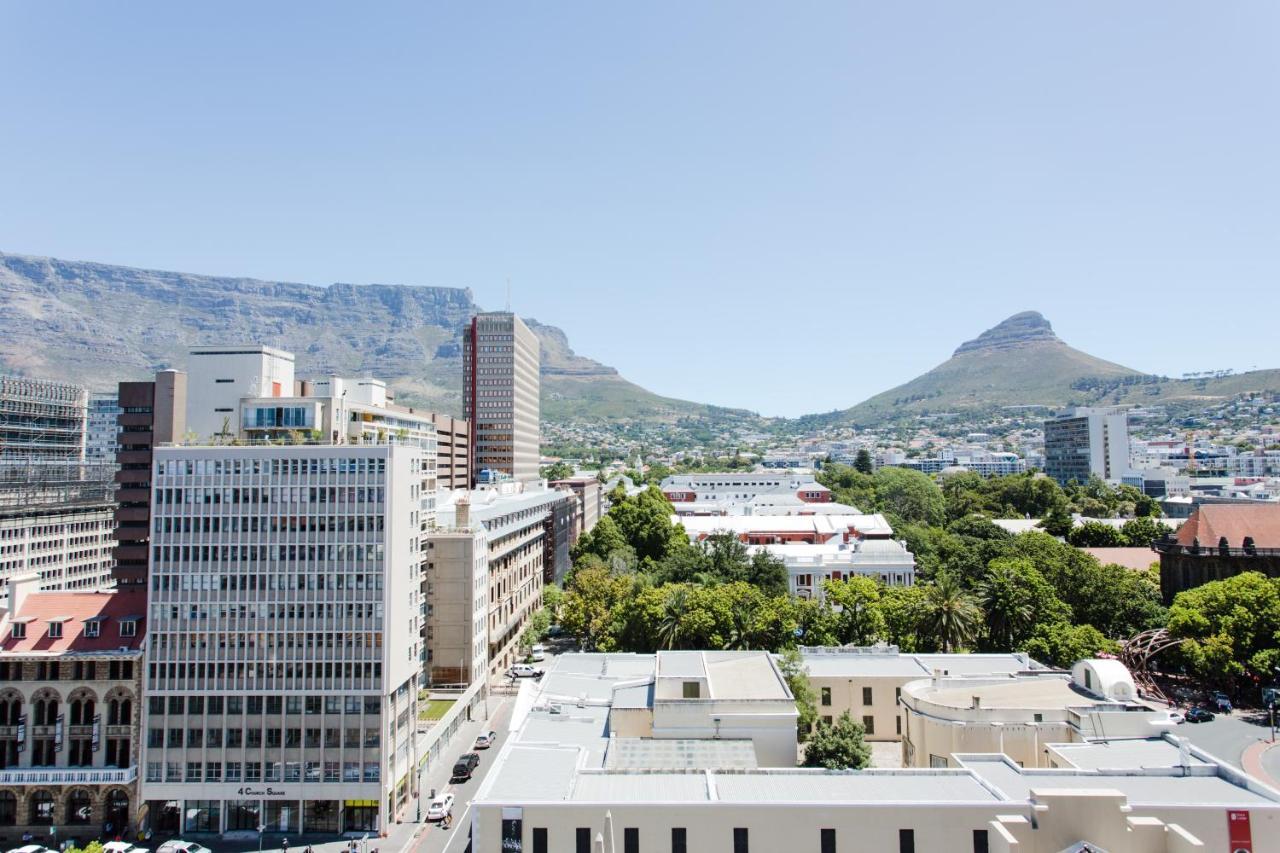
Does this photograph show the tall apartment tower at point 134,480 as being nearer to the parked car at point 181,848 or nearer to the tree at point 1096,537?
the parked car at point 181,848

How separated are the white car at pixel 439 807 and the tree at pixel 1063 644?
48.6m

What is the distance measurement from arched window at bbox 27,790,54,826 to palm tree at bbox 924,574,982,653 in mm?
64811

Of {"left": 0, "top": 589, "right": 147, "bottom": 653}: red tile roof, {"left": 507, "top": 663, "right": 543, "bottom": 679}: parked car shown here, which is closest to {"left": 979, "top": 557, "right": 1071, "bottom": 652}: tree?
{"left": 507, "top": 663, "right": 543, "bottom": 679}: parked car

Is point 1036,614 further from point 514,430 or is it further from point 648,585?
point 514,430

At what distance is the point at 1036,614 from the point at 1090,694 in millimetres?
25649

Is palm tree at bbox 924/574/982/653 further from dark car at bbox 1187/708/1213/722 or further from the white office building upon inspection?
the white office building

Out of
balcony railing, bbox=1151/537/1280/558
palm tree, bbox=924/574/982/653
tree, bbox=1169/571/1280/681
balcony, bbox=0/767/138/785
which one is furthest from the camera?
balcony railing, bbox=1151/537/1280/558

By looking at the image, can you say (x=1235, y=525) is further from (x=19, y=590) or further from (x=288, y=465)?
(x=19, y=590)

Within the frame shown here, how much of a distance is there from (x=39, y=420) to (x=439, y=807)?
123 metres

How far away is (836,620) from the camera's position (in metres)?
72.4

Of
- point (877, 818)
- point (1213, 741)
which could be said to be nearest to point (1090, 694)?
point (1213, 741)

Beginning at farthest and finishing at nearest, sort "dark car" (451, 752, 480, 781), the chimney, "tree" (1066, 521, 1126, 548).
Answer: "tree" (1066, 521, 1126, 548)
"dark car" (451, 752, 480, 781)
the chimney

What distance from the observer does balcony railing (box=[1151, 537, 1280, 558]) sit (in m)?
84.0

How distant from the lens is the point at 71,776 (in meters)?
49.5
